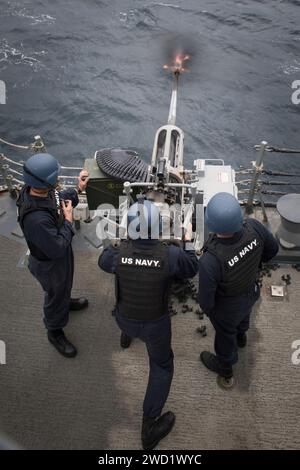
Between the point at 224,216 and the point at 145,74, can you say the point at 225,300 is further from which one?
the point at 145,74

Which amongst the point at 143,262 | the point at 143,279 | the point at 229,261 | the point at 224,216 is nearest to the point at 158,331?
the point at 143,279

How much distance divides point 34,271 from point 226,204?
6.40 ft

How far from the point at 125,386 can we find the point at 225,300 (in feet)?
4.69

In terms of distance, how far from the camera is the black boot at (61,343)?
4.49 m

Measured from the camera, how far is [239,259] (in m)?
3.47

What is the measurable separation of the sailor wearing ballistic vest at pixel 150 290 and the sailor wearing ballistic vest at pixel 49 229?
495 mm

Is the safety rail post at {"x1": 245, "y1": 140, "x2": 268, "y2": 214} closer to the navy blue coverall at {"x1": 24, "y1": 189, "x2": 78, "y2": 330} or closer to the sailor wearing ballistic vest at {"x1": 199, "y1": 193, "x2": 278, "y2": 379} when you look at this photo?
the sailor wearing ballistic vest at {"x1": 199, "y1": 193, "x2": 278, "y2": 379}

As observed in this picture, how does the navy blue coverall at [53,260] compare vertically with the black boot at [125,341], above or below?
above

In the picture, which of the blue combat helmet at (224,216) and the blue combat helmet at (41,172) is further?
the blue combat helmet at (41,172)

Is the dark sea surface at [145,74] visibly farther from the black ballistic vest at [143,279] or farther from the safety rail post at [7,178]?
the black ballistic vest at [143,279]

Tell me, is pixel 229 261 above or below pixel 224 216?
below

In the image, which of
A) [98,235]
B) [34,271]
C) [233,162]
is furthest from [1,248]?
[233,162]

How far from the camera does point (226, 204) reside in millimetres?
3377

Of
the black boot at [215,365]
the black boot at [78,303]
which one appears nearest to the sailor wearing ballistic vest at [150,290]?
the black boot at [215,365]
